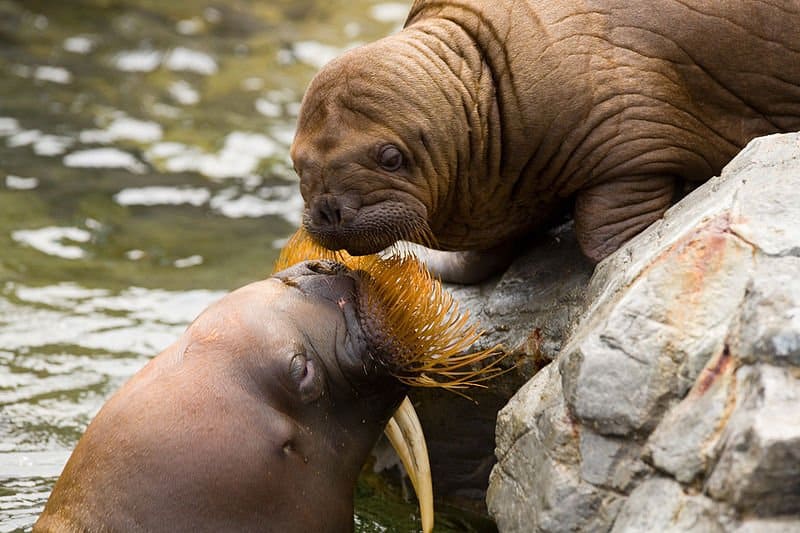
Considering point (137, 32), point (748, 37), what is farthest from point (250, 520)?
point (137, 32)

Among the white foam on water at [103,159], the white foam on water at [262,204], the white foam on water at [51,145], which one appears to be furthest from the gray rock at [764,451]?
the white foam on water at [51,145]

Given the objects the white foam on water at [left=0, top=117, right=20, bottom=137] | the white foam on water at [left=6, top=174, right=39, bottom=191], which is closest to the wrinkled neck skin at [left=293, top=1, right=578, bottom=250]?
the white foam on water at [left=6, top=174, right=39, bottom=191]

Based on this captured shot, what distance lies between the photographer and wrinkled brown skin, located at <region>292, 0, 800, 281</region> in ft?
15.4

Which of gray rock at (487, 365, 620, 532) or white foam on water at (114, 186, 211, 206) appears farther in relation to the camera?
white foam on water at (114, 186, 211, 206)

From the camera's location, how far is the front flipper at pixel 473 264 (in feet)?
18.0

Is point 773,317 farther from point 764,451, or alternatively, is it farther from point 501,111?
point 501,111

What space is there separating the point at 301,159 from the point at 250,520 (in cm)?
138

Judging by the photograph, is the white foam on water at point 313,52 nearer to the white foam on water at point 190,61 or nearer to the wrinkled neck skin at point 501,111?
the white foam on water at point 190,61

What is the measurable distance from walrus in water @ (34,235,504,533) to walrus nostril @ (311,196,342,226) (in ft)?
0.61

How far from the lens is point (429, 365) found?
439 centimetres

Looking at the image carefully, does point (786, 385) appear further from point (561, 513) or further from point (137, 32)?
point (137, 32)

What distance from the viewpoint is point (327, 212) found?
15.3ft

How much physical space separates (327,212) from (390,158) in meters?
0.31

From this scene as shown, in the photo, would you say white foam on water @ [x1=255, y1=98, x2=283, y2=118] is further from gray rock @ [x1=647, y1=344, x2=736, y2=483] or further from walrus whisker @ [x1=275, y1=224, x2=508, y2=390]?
gray rock @ [x1=647, y1=344, x2=736, y2=483]
